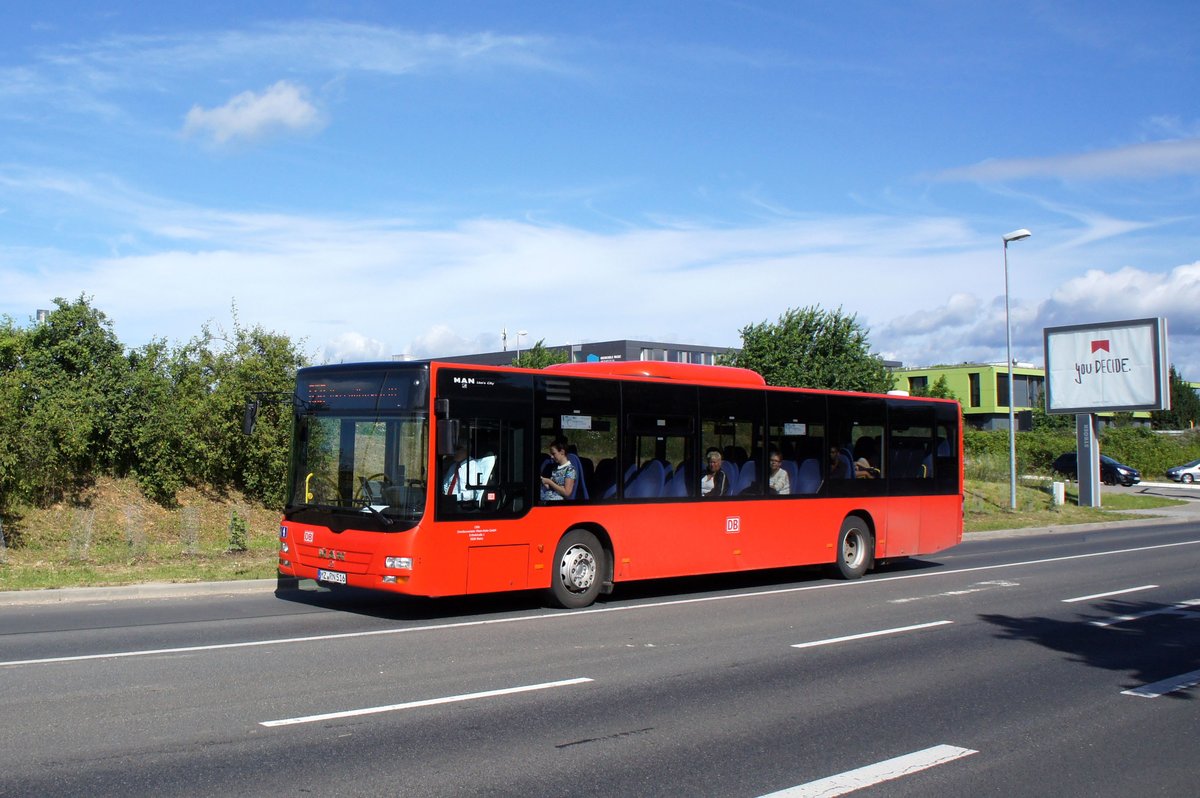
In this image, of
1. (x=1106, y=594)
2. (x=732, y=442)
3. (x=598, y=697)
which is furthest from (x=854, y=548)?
(x=598, y=697)

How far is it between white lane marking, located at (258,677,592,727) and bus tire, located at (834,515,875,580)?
30.0 ft

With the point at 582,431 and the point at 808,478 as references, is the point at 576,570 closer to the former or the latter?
the point at 582,431

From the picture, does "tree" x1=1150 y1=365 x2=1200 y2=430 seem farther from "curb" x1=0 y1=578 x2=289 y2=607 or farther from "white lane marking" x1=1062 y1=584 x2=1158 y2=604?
"curb" x1=0 y1=578 x2=289 y2=607

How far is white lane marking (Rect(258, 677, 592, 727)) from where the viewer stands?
7.29m

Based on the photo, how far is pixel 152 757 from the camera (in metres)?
6.34

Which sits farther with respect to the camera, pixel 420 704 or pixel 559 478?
pixel 559 478

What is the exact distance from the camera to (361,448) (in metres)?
12.4

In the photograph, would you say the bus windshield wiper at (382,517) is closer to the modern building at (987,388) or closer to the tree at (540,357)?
the tree at (540,357)

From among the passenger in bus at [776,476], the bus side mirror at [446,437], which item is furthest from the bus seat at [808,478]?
the bus side mirror at [446,437]

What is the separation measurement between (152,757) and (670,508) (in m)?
8.94

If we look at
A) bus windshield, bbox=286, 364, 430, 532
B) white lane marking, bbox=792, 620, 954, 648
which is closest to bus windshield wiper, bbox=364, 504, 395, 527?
bus windshield, bbox=286, 364, 430, 532

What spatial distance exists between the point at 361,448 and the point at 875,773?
7.62 meters

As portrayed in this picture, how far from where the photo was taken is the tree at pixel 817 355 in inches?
1516

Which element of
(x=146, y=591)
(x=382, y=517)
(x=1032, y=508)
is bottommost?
(x=146, y=591)
